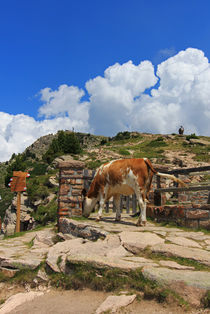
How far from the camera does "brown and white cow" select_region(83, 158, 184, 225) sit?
549 cm

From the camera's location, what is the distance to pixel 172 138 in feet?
142

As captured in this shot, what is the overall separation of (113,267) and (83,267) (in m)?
0.53

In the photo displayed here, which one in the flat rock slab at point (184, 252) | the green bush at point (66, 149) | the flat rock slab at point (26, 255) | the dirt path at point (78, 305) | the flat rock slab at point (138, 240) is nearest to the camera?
the dirt path at point (78, 305)

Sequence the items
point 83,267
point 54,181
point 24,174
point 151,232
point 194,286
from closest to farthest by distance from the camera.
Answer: point 194,286
point 83,267
point 151,232
point 24,174
point 54,181

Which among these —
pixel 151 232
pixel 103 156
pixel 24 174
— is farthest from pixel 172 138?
pixel 151 232

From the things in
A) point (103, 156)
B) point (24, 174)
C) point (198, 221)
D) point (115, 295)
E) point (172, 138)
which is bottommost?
point (115, 295)

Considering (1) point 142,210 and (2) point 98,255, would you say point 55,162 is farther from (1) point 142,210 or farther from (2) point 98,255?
(2) point 98,255

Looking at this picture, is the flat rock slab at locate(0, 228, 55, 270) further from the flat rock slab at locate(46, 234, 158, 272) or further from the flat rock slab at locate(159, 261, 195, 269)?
the flat rock slab at locate(159, 261, 195, 269)

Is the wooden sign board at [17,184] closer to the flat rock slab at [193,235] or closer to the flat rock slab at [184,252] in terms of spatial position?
the flat rock slab at [193,235]

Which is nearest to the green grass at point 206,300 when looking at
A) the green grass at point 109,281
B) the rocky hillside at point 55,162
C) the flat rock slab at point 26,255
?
the green grass at point 109,281

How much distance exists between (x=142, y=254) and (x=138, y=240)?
0.52 m

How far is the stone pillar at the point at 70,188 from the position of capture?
6844 mm

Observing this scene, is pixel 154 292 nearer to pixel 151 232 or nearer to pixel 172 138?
pixel 151 232

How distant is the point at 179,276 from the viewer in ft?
9.22
